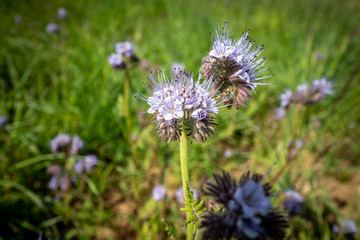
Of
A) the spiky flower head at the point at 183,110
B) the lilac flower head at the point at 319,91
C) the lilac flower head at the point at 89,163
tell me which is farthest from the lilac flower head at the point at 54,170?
the lilac flower head at the point at 319,91

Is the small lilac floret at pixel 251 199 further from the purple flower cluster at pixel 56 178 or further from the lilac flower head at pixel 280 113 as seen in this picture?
the lilac flower head at pixel 280 113

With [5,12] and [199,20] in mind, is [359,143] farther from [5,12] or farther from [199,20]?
[5,12]

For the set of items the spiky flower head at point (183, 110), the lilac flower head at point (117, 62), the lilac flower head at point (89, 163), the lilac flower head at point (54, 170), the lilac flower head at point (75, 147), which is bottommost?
the spiky flower head at point (183, 110)

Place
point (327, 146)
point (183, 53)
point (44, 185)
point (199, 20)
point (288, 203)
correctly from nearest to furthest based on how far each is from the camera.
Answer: point (288, 203) < point (44, 185) < point (327, 146) < point (183, 53) < point (199, 20)

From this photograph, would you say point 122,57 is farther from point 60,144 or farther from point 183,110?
point 183,110

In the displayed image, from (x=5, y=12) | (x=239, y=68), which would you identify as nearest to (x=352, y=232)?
(x=239, y=68)

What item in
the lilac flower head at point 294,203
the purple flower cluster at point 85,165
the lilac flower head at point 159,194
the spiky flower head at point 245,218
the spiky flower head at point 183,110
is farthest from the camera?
the purple flower cluster at point 85,165

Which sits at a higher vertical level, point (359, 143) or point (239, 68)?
point (359, 143)

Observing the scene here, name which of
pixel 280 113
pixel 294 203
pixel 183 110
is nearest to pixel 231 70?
pixel 183 110

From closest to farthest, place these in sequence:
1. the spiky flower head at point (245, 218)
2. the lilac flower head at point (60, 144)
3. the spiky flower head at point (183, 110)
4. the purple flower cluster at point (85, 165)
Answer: the spiky flower head at point (245, 218)
the spiky flower head at point (183, 110)
the lilac flower head at point (60, 144)
the purple flower cluster at point (85, 165)
